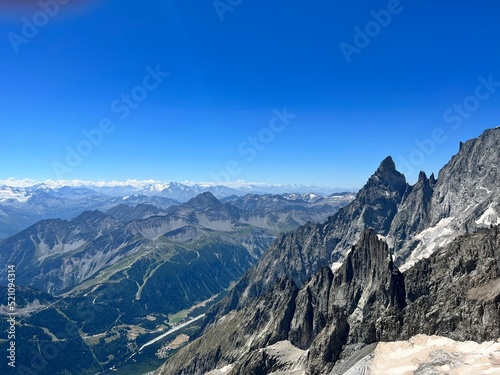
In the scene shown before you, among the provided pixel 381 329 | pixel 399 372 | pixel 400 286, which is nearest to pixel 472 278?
pixel 381 329

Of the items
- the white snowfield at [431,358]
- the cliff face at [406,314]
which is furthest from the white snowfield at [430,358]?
the cliff face at [406,314]

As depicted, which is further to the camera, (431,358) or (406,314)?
(406,314)

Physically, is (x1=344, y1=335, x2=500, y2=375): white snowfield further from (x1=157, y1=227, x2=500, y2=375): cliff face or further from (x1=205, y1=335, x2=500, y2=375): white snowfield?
(x1=157, y1=227, x2=500, y2=375): cliff face

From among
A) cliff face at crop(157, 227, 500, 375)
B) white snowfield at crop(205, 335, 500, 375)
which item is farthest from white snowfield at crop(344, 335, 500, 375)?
cliff face at crop(157, 227, 500, 375)

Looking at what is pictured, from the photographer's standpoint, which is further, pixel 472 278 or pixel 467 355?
pixel 472 278

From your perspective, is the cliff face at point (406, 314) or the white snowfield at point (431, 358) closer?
the white snowfield at point (431, 358)

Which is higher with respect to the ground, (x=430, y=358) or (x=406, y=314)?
(x=406, y=314)

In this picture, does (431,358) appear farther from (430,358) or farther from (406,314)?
(406,314)

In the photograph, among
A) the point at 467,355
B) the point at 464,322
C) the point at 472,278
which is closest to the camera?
the point at 467,355

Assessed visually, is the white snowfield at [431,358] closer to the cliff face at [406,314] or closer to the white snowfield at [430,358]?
the white snowfield at [430,358]

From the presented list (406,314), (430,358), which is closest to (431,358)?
(430,358)

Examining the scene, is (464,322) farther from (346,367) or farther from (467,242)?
(467,242)
